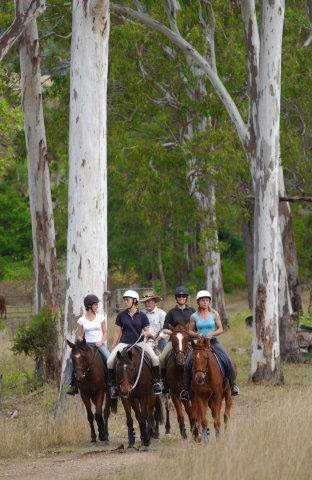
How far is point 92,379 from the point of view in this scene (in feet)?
60.4

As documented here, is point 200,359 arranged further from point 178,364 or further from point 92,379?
point 92,379

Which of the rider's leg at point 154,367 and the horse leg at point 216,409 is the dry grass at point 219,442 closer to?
the horse leg at point 216,409

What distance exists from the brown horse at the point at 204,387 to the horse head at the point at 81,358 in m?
1.75

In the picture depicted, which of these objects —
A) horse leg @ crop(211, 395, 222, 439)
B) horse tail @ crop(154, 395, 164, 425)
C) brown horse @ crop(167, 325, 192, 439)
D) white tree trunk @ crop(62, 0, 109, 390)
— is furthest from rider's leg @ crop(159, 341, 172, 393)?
white tree trunk @ crop(62, 0, 109, 390)

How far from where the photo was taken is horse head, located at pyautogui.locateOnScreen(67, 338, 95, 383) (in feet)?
59.4

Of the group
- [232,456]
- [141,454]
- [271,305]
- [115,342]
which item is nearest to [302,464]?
[232,456]

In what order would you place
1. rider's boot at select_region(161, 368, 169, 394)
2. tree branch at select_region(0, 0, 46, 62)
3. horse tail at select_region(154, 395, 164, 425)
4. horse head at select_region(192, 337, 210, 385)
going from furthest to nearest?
tree branch at select_region(0, 0, 46, 62)
horse tail at select_region(154, 395, 164, 425)
rider's boot at select_region(161, 368, 169, 394)
horse head at select_region(192, 337, 210, 385)

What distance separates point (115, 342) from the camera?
17.7m

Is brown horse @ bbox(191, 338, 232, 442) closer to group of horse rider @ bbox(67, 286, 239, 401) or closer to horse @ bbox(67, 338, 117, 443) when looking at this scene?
group of horse rider @ bbox(67, 286, 239, 401)

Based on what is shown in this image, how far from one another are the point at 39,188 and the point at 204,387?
45.4ft

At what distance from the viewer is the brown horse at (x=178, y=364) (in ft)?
58.1

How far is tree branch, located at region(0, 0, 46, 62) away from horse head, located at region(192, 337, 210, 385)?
24.6 feet

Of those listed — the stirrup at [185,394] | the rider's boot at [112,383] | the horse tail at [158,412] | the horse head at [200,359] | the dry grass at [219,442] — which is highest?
the horse head at [200,359]

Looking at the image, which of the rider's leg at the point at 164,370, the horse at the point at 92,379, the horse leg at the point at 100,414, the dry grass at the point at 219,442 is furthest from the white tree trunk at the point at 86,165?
the rider's leg at the point at 164,370
